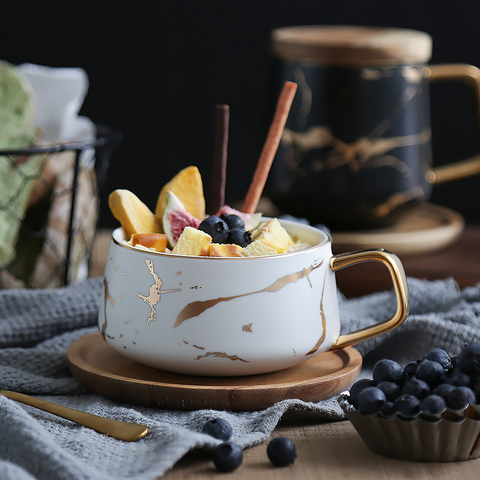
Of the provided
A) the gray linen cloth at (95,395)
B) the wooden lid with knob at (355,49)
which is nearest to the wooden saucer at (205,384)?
the gray linen cloth at (95,395)

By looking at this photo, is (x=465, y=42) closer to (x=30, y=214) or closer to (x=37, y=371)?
(x=30, y=214)

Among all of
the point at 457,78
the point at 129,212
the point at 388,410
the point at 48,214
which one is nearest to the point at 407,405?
the point at 388,410

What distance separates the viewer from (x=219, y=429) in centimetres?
58

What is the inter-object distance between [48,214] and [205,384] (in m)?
0.53

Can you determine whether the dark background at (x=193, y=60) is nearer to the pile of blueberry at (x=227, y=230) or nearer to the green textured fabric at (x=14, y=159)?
the green textured fabric at (x=14, y=159)

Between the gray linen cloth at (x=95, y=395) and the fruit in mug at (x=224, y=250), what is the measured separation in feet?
0.49

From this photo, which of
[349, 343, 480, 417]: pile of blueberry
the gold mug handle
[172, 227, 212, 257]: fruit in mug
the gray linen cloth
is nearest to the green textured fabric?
the gray linen cloth

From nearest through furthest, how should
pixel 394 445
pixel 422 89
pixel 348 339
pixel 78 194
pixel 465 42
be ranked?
1. pixel 394 445
2. pixel 348 339
3. pixel 78 194
4. pixel 422 89
5. pixel 465 42

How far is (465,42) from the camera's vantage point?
1.74 m

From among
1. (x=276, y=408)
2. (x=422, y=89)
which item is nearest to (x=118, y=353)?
(x=276, y=408)

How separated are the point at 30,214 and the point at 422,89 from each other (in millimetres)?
742

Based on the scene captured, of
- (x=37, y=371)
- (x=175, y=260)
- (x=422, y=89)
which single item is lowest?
(x=37, y=371)

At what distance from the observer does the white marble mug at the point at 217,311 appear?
2.05 feet

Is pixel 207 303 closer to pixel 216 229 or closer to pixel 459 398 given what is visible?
pixel 216 229
